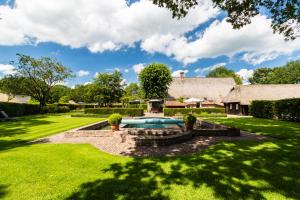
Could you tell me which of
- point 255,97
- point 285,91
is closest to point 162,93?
point 255,97

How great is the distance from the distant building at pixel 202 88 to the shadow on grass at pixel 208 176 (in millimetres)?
41438

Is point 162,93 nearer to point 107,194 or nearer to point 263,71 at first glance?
point 107,194

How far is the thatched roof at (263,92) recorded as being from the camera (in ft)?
114

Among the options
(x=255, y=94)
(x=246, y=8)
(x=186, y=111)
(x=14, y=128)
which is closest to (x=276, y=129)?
(x=246, y=8)

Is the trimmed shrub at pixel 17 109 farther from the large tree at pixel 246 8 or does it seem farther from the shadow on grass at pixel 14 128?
the large tree at pixel 246 8

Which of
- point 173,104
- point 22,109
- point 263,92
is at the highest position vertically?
point 263,92

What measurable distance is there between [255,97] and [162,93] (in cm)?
2008

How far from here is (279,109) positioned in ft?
75.3

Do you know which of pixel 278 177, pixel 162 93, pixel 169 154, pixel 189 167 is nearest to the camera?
pixel 278 177

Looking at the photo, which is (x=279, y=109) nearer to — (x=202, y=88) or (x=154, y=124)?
(x=154, y=124)

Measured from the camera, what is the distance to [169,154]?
25.0 ft

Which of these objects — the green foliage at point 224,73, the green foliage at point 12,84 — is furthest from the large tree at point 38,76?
the green foliage at point 224,73

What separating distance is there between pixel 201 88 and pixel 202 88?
0.31m

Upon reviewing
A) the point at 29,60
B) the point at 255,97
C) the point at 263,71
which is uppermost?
the point at 263,71
